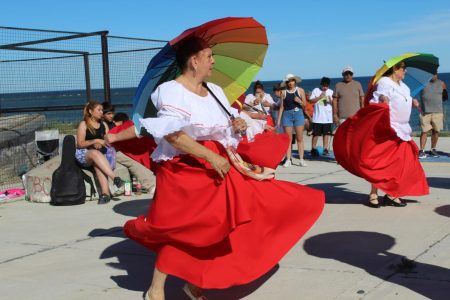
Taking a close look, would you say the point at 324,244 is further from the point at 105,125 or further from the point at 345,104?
the point at 345,104

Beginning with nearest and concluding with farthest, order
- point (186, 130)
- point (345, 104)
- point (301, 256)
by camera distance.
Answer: point (186, 130)
point (301, 256)
point (345, 104)

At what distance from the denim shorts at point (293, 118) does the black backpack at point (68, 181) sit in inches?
183

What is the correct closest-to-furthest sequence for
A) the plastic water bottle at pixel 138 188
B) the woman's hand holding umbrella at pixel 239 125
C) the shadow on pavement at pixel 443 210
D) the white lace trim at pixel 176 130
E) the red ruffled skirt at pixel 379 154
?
the white lace trim at pixel 176 130, the woman's hand holding umbrella at pixel 239 125, the shadow on pavement at pixel 443 210, the red ruffled skirt at pixel 379 154, the plastic water bottle at pixel 138 188

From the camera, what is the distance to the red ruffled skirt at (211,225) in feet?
13.6

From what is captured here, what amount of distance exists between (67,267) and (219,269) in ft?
6.59

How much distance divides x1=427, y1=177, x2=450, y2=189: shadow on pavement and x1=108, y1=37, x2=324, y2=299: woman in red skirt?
17.1 feet

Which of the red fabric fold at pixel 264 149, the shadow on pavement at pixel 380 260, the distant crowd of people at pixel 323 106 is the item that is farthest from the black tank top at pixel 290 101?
the red fabric fold at pixel 264 149

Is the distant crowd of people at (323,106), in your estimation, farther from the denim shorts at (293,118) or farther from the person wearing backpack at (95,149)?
the person wearing backpack at (95,149)

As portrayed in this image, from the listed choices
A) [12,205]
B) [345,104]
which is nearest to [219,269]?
[12,205]

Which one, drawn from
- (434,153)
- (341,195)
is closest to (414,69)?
(341,195)

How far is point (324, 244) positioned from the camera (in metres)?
6.03

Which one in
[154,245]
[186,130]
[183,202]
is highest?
[186,130]

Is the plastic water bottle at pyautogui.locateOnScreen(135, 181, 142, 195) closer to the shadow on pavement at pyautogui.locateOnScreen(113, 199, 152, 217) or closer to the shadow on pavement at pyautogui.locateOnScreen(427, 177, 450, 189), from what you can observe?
the shadow on pavement at pyautogui.locateOnScreen(113, 199, 152, 217)

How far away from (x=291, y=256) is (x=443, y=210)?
2.56 m
